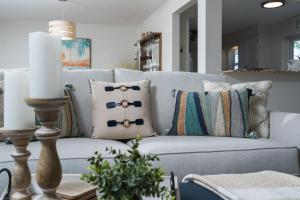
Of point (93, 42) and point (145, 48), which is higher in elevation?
point (93, 42)

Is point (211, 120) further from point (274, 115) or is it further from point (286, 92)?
point (286, 92)

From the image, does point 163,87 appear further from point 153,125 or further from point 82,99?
point 82,99

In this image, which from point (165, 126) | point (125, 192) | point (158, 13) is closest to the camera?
point (125, 192)

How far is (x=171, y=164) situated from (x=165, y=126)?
2.00 ft

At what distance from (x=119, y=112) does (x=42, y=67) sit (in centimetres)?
122

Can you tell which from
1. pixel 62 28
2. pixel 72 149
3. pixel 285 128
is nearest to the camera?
pixel 72 149

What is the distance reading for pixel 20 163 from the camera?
0.85m

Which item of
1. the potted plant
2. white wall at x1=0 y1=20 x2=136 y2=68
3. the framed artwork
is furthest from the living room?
the framed artwork

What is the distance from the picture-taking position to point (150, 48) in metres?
6.13

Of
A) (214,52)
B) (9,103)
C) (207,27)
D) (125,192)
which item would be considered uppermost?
(207,27)

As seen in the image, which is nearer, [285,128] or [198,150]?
[198,150]

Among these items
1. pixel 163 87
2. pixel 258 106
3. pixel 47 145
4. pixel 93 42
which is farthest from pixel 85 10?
pixel 47 145

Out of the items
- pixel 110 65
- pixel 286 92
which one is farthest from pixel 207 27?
pixel 110 65

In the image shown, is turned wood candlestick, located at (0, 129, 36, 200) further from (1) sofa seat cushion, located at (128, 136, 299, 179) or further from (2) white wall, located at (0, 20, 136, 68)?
(2) white wall, located at (0, 20, 136, 68)
